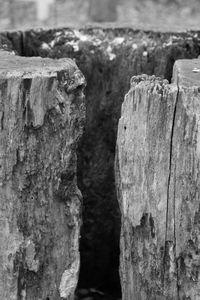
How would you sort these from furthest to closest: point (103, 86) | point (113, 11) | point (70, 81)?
point (113, 11) → point (103, 86) → point (70, 81)

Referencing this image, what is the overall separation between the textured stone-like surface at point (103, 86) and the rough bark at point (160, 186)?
74 centimetres

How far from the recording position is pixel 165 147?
6.77 feet

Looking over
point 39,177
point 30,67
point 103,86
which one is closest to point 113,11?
point 103,86

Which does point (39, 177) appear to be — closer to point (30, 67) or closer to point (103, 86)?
point (30, 67)

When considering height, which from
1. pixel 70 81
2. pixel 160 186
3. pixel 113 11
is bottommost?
pixel 160 186

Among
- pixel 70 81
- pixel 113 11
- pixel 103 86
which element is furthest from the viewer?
pixel 113 11

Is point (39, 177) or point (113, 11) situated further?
point (113, 11)

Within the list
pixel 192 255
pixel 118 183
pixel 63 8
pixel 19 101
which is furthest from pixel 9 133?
pixel 63 8

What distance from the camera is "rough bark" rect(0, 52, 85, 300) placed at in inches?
80.1

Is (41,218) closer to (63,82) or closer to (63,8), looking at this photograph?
(63,82)

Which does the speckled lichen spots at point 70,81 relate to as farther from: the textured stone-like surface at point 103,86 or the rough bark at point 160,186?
the textured stone-like surface at point 103,86

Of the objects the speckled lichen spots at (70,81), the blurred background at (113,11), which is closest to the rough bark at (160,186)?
the speckled lichen spots at (70,81)

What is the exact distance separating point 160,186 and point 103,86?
98 cm

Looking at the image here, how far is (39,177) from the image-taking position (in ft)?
6.98
